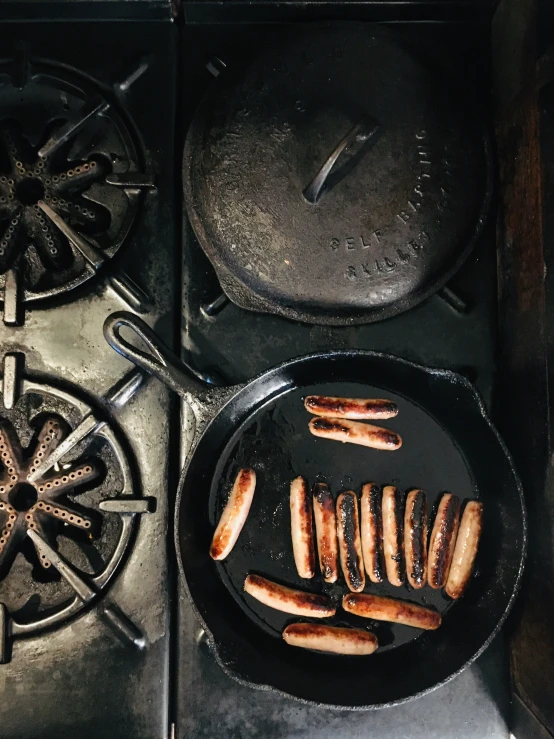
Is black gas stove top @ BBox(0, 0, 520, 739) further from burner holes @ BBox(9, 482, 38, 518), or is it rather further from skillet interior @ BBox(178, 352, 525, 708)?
skillet interior @ BBox(178, 352, 525, 708)

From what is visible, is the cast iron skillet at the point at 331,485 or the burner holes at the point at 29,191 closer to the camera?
the cast iron skillet at the point at 331,485

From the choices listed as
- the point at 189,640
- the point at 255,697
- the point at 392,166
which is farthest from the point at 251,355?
the point at 255,697

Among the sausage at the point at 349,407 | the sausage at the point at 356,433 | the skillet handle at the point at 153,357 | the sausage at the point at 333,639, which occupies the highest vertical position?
the skillet handle at the point at 153,357

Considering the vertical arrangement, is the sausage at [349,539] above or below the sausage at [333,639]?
above

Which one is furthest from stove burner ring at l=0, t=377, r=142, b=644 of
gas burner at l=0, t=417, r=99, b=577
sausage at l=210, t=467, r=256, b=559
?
sausage at l=210, t=467, r=256, b=559

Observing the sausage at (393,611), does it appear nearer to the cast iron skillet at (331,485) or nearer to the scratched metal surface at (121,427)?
the cast iron skillet at (331,485)

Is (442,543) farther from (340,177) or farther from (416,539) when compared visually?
(340,177)

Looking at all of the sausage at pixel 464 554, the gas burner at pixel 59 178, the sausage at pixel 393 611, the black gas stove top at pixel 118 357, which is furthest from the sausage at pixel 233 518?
the gas burner at pixel 59 178
